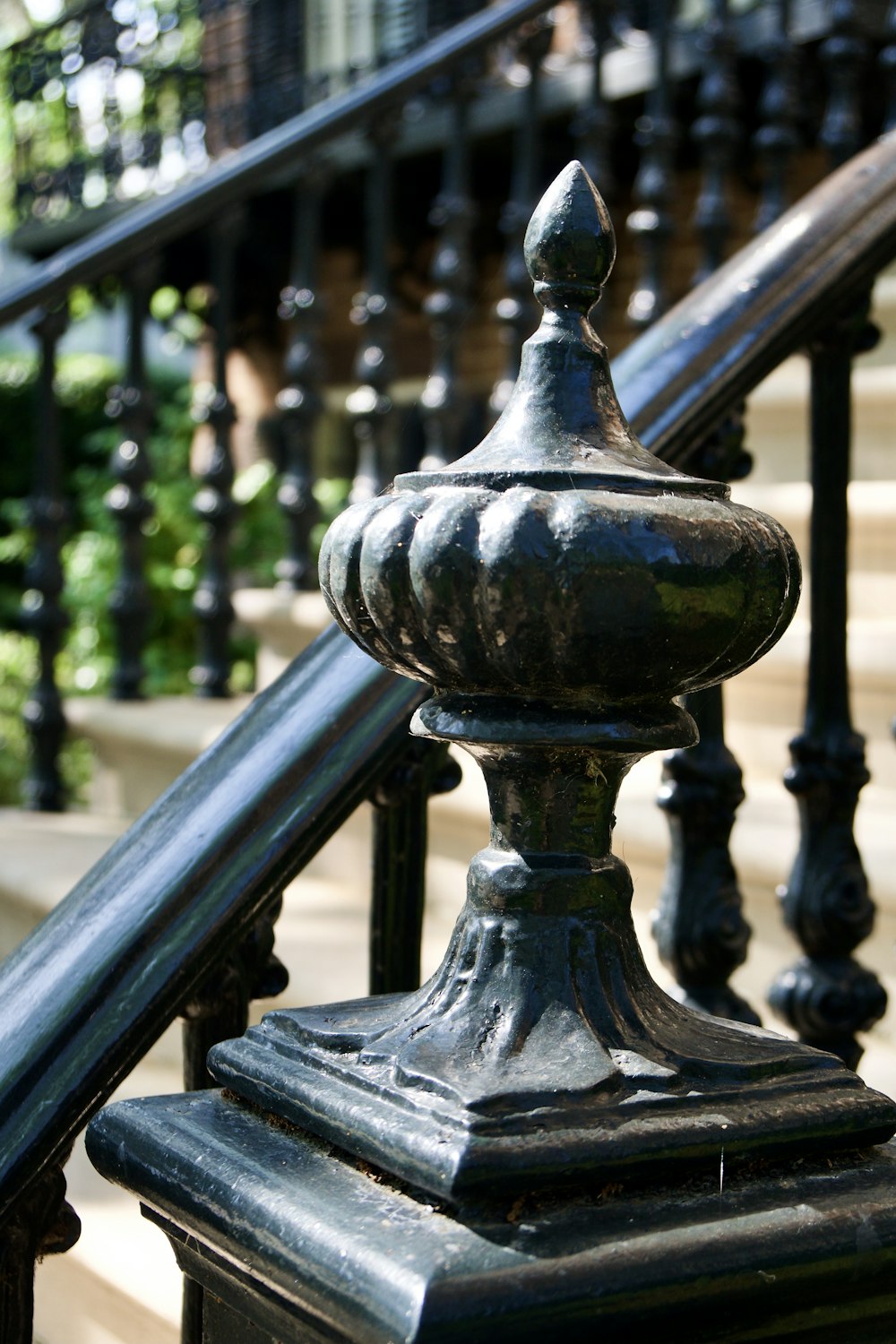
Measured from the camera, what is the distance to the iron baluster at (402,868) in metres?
1.40

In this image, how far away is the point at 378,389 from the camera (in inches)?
151

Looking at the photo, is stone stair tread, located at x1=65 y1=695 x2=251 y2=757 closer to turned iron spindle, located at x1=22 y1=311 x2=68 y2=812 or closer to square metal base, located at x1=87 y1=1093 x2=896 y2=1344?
turned iron spindle, located at x1=22 y1=311 x2=68 y2=812

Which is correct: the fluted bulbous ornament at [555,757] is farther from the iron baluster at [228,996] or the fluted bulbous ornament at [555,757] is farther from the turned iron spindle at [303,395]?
the turned iron spindle at [303,395]

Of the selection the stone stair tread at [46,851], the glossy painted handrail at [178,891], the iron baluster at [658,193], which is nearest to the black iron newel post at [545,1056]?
the glossy painted handrail at [178,891]

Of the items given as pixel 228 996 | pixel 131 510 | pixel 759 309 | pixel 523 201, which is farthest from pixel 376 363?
pixel 228 996

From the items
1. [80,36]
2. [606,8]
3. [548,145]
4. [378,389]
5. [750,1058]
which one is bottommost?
[750,1058]

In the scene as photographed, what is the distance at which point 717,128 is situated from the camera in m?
3.23

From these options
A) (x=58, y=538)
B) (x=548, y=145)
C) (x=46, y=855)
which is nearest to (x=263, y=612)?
(x=58, y=538)

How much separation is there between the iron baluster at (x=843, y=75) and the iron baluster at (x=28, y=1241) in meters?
2.55

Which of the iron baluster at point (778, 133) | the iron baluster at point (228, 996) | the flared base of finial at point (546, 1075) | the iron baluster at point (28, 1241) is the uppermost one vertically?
the iron baluster at point (778, 133)

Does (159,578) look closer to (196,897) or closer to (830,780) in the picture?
(830,780)

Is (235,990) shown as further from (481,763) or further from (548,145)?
(548,145)

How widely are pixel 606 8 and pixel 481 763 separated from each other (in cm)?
301

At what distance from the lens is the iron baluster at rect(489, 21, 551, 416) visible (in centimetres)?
348
